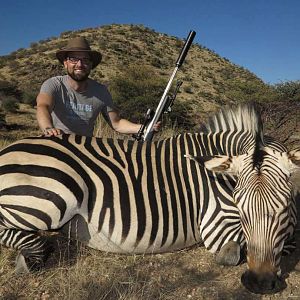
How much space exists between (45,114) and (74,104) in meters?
0.70

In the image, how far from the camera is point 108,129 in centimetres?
738

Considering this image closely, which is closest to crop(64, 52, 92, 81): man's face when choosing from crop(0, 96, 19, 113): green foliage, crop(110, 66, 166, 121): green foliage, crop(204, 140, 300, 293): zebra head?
crop(204, 140, 300, 293): zebra head

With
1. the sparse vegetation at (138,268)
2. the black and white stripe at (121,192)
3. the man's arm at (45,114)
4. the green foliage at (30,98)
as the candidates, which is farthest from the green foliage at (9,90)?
the black and white stripe at (121,192)

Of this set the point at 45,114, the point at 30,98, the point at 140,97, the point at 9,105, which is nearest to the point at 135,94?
the point at 140,97

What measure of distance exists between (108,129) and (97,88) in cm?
282

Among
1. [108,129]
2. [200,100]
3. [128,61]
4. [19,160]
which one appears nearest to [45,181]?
[19,160]

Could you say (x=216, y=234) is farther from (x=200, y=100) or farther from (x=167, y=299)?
(x=200, y=100)

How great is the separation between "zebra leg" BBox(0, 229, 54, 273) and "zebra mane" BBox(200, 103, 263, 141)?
1886mm

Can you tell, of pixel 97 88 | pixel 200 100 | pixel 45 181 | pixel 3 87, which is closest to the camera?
pixel 45 181

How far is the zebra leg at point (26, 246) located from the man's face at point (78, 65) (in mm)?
2165

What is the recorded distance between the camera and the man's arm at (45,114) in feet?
10.6

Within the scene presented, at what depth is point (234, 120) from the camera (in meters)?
3.44

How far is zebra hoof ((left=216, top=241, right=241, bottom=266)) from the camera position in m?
2.76

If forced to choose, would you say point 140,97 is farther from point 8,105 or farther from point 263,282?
point 263,282
